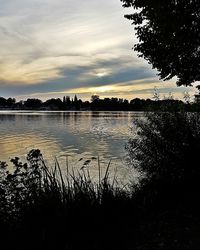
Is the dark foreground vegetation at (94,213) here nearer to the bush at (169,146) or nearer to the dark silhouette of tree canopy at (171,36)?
the bush at (169,146)

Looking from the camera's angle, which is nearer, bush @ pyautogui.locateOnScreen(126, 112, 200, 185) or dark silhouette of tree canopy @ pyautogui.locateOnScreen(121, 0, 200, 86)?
dark silhouette of tree canopy @ pyautogui.locateOnScreen(121, 0, 200, 86)

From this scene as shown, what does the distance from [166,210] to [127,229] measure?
1097mm

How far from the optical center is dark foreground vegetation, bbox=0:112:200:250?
5.64 m

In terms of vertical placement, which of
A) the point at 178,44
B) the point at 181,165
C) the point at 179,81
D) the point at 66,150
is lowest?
the point at 66,150

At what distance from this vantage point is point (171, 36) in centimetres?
849

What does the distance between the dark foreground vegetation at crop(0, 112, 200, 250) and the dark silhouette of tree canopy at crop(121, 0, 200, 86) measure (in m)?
2.72

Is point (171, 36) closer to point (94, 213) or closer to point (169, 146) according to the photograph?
point (169, 146)

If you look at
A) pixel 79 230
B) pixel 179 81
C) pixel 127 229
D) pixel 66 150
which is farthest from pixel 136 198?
pixel 66 150

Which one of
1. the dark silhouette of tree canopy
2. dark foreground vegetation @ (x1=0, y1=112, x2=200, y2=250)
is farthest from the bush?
the dark silhouette of tree canopy

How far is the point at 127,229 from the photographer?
618 cm

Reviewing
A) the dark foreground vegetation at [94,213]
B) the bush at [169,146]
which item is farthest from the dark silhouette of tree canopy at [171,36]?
the dark foreground vegetation at [94,213]

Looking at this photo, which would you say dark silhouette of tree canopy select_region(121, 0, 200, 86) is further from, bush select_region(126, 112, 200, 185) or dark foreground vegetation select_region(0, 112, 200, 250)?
dark foreground vegetation select_region(0, 112, 200, 250)

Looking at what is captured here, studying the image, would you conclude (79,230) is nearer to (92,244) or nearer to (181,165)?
(92,244)

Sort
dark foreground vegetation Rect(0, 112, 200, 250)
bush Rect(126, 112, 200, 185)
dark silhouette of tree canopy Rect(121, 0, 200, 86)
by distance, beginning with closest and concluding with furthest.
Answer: dark foreground vegetation Rect(0, 112, 200, 250)
dark silhouette of tree canopy Rect(121, 0, 200, 86)
bush Rect(126, 112, 200, 185)
